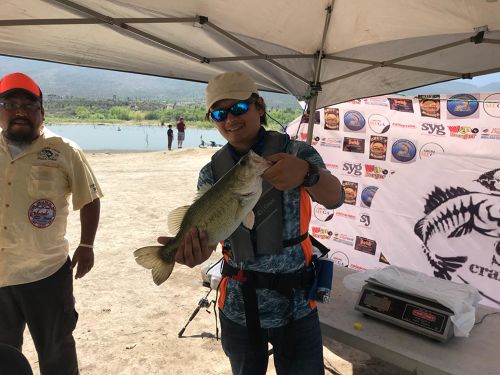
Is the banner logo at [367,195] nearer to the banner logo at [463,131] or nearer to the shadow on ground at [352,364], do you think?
the banner logo at [463,131]

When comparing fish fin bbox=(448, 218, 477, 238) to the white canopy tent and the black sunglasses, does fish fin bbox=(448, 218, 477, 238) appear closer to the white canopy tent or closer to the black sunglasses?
the white canopy tent

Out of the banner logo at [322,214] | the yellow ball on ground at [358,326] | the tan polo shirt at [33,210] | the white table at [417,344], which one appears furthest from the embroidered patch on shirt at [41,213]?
the banner logo at [322,214]

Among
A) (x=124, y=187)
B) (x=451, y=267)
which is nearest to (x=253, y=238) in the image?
Result: (x=451, y=267)

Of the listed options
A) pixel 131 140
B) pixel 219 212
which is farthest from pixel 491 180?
pixel 131 140

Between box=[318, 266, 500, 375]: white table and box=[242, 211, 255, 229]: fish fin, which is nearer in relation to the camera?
box=[242, 211, 255, 229]: fish fin

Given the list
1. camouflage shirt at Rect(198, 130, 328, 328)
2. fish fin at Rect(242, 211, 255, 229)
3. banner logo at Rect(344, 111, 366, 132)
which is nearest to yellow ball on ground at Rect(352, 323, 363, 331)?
camouflage shirt at Rect(198, 130, 328, 328)

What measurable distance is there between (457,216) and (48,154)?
5.43 metres

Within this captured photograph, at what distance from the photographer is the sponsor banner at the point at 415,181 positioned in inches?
199

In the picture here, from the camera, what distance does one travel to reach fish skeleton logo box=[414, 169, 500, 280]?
4977 mm

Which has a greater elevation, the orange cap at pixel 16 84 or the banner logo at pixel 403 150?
the orange cap at pixel 16 84

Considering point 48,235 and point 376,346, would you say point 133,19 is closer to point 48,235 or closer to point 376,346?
point 48,235

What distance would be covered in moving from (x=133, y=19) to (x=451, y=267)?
5432 millimetres

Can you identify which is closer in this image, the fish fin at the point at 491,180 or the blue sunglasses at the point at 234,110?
the blue sunglasses at the point at 234,110

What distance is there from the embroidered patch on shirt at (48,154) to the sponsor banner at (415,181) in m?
2.85
